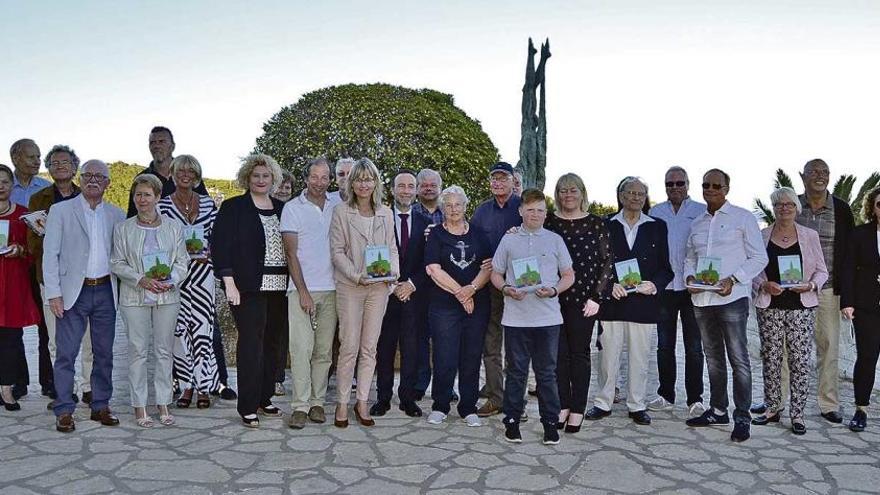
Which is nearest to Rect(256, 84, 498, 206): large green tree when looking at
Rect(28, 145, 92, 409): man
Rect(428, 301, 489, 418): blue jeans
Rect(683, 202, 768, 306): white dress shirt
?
Rect(28, 145, 92, 409): man

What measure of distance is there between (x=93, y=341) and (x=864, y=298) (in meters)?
6.28

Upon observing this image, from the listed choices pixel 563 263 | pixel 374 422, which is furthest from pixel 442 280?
pixel 374 422

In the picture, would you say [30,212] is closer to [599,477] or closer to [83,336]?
[83,336]

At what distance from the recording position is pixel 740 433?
5480 mm

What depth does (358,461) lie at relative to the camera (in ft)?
16.1

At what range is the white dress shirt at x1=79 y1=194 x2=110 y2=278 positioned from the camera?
18.1 feet

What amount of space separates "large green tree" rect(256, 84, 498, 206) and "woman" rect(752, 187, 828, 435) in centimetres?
506

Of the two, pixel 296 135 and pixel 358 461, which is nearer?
pixel 358 461

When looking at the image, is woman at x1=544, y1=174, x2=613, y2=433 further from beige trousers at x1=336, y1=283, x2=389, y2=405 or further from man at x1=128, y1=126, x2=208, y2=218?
man at x1=128, y1=126, x2=208, y2=218

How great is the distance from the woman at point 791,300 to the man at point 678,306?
58cm

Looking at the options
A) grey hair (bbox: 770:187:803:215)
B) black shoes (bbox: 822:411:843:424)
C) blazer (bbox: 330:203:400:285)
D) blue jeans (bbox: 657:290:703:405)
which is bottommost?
black shoes (bbox: 822:411:843:424)

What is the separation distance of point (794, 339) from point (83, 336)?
587 cm

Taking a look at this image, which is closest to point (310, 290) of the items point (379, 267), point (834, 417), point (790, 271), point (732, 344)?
point (379, 267)

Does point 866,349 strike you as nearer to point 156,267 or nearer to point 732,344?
point 732,344
